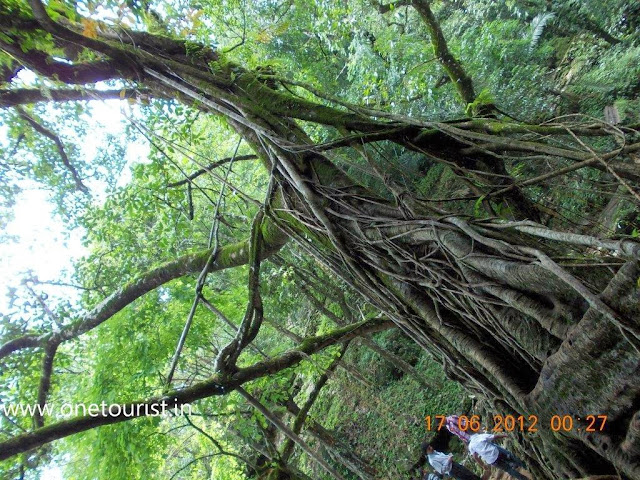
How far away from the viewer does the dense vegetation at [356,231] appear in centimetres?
138

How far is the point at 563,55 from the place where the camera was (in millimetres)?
6316

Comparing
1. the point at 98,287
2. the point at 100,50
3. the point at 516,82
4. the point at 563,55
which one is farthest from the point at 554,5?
the point at 98,287

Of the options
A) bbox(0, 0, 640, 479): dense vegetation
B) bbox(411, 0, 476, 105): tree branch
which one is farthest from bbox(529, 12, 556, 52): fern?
bbox(411, 0, 476, 105): tree branch

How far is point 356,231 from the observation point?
2.04 m

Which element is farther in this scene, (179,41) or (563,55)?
(563,55)

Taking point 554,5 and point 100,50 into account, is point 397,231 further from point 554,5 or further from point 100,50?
point 554,5

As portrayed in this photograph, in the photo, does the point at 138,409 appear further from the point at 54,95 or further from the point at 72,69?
the point at 54,95

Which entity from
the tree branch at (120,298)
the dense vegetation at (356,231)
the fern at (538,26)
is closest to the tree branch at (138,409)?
the dense vegetation at (356,231)

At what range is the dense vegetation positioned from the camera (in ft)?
4.51

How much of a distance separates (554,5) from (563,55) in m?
0.72
